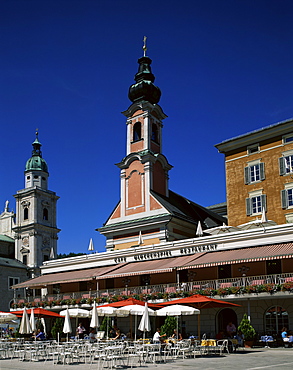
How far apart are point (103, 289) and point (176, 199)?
15.6 m

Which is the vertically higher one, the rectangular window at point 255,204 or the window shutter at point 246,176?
the window shutter at point 246,176

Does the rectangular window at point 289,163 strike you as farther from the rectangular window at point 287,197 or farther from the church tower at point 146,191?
the church tower at point 146,191

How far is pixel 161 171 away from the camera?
52469mm

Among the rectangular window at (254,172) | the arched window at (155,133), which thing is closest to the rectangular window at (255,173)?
the rectangular window at (254,172)

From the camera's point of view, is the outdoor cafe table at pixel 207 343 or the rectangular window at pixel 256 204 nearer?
the outdoor cafe table at pixel 207 343

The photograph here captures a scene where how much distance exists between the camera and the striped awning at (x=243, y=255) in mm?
30844

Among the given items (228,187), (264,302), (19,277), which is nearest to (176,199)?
(228,187)

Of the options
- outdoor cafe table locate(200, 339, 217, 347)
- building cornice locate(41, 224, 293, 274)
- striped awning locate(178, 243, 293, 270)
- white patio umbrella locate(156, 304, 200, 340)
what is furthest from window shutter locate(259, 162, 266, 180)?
outdoor cafe table locate(200, 339, 217, 347)

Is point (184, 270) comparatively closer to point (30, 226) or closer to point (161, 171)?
point (161, 171)

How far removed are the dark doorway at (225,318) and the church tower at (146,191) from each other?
12.6 m

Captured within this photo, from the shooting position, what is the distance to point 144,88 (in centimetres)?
5447

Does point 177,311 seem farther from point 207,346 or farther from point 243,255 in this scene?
point 243,255

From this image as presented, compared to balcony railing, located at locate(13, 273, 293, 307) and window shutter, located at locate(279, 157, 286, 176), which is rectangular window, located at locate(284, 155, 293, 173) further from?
balcony railing, located at locate(13, 273, 293, 307)

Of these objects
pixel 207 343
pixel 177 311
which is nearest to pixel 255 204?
pixel 207 343
